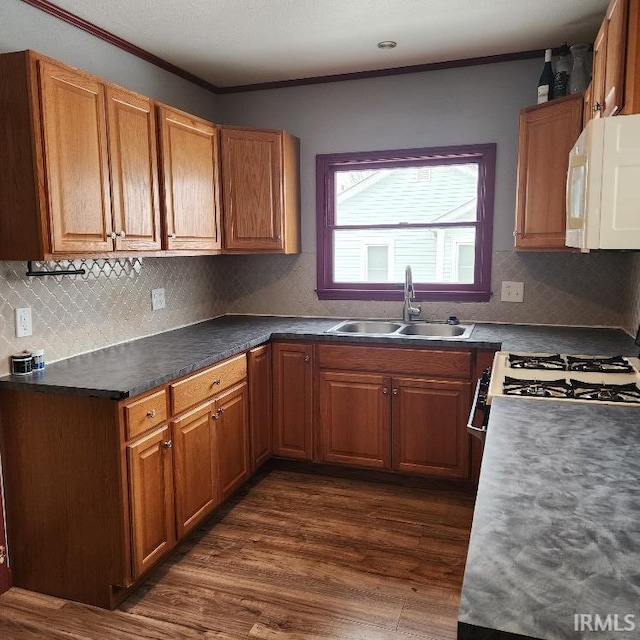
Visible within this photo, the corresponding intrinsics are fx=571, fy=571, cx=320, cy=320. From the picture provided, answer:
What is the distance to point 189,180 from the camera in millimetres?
3051

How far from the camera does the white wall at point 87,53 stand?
7.69ft

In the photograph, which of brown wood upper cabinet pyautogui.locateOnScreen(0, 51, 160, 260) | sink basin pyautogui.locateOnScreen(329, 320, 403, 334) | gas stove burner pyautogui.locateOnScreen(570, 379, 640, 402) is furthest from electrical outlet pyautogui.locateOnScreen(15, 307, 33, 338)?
gas stove burner pyautogui.locateOnScreen(570, 379, 640, 402)

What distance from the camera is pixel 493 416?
1691 mm

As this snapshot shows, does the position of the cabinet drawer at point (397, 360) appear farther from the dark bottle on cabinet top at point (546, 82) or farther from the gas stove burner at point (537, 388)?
the dark bottle on cabinet top at point (546, 82)

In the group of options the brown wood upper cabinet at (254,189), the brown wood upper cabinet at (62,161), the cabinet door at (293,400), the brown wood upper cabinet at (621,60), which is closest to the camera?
the brown wood upper cabinet at (621,60)

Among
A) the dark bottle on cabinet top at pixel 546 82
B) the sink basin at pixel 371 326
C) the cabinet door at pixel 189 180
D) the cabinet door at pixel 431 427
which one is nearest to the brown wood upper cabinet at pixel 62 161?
the cabinet door at pixel 189 180

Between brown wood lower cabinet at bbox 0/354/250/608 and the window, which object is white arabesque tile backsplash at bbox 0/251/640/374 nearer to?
the window

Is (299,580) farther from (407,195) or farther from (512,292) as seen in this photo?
(407,195)

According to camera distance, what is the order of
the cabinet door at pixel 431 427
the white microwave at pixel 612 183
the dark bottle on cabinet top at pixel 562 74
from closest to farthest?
the white microwave at pixel 612 183 < the dark bottle on cabinet top at pixel 562 74 < the cabinet door at pixel 431 427

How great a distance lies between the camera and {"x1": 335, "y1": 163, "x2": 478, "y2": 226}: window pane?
3.55 metres

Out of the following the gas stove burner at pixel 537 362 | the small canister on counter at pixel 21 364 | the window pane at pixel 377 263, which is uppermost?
the window pane at pixel 377 263

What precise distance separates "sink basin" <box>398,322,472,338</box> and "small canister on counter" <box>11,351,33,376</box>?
204cm

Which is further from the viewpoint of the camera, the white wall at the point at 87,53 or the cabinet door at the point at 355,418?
the cabinet door at the point at 355,418

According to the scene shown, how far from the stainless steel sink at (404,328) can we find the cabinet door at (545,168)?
66cm
